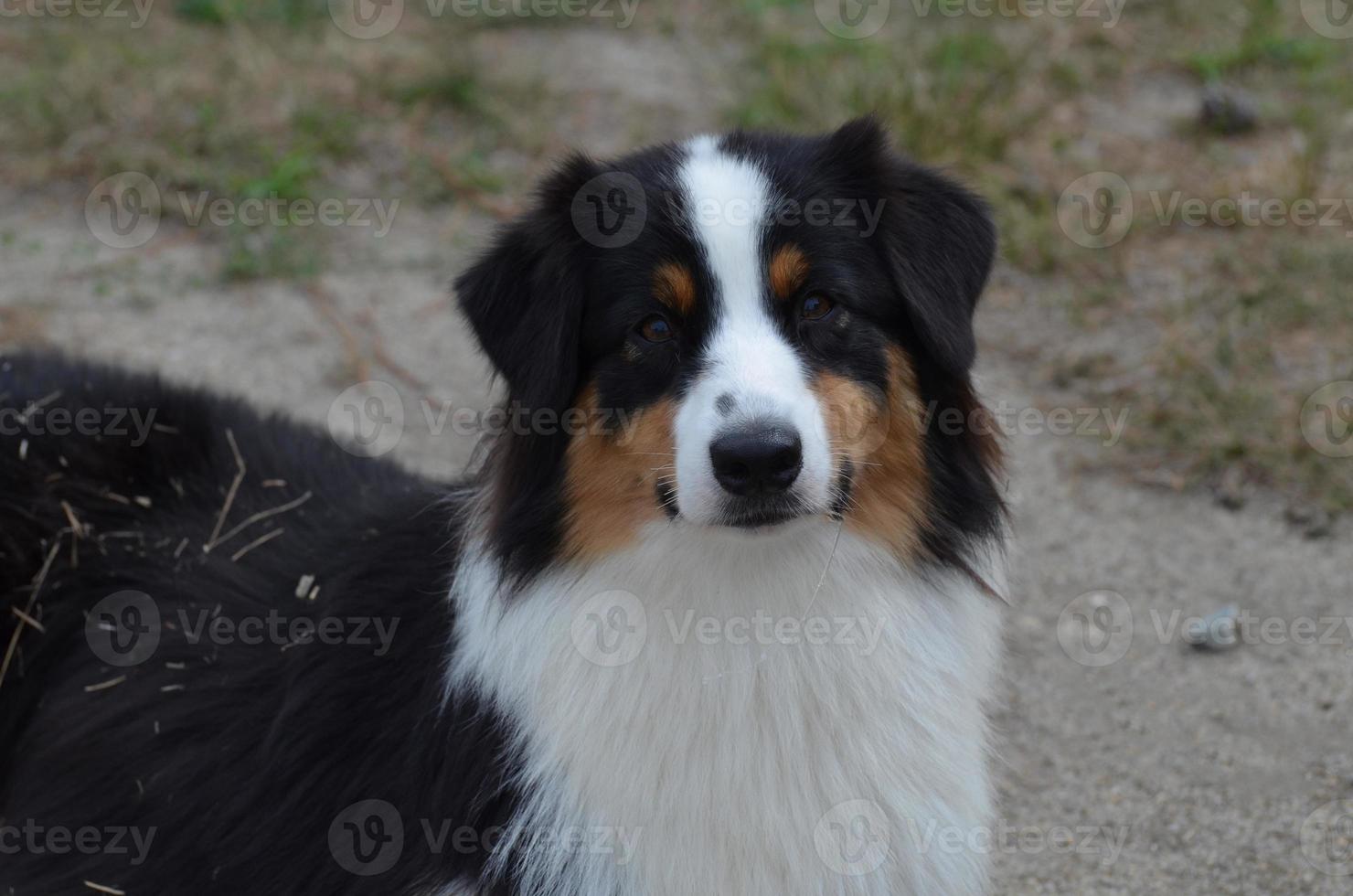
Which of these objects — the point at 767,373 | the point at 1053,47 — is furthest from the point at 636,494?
the point at 1053,47

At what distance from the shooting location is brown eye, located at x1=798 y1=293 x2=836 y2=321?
3282mm

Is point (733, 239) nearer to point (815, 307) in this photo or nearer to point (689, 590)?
point (815, 307)

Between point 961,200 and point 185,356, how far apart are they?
15.1 feet

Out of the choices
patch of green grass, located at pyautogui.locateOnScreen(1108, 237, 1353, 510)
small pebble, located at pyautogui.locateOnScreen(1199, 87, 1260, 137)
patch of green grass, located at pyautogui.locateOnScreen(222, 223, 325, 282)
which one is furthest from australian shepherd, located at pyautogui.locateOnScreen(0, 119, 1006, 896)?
small pebble, located at pyautogui.locateOnScreen(1199, 87, 1260, 137)

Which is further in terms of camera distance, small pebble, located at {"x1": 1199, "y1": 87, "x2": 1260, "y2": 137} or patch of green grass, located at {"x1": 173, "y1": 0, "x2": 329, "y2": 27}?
patch of green grass, located at {"x1": 173, "y1": 0, "x2": 329, "y2": 27}

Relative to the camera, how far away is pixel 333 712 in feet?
11.9

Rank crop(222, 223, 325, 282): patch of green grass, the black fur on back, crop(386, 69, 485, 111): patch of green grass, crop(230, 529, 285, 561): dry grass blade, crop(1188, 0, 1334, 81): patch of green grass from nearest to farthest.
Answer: the black fur on back
crop(230, 529, 285, 561): dry grass blade
crop(222, 223, 325, 282): patch of green grass
crop(1188, 0, 1334, 81): patch of green grass
crop(386, 69, 485, 111): patch of green grass

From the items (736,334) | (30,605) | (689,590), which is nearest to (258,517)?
(30,605)

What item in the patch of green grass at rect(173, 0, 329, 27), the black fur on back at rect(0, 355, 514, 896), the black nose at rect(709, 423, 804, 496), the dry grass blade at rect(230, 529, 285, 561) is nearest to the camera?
the black nose at rect(709, 423, 804, 496)

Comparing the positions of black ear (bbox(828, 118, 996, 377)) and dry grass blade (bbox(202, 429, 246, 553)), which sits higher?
black ear (bbox(828, 118, 996, 377))

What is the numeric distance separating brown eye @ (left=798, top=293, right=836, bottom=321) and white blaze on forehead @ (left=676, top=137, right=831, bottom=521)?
0.31 ft

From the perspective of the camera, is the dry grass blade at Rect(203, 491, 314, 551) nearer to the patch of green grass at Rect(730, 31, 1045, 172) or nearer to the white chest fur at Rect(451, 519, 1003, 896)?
the white chest fur at Rect(451, 519, 1003, 896)

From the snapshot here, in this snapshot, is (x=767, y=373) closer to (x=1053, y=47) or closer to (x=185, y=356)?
(x=185, y=356)

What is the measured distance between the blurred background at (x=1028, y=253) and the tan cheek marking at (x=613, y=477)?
1804mm
